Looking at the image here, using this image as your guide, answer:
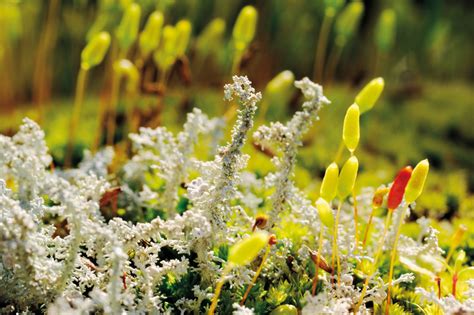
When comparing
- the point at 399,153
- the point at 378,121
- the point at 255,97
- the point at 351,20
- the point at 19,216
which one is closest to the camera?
the point at 19,216

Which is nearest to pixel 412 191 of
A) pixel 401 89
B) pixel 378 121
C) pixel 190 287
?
pixel 190 287

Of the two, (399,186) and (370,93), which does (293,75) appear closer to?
(370,93)

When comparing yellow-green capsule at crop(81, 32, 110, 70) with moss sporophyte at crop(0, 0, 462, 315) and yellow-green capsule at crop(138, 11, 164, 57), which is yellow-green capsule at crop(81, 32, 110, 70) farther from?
yellow-green capsule at crop(138, 11, 164, 57)

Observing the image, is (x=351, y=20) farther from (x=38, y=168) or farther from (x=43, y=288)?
(x=43, y=288)

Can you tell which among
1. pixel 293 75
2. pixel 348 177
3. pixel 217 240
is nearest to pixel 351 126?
pixel 348 177

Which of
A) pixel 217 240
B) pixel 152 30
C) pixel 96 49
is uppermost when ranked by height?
pixel 152 30

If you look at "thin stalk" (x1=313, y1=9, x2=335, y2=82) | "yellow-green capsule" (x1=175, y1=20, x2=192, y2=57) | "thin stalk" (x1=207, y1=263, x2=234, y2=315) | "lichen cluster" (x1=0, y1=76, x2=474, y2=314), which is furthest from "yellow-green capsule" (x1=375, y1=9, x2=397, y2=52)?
"thin stalk" (x1=207, y1=263, x2=234, y2=315)

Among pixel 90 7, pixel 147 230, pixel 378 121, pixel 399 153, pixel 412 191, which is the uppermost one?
pixel 90 7
